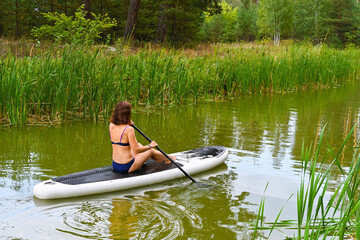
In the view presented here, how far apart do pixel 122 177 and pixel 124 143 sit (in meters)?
0.43

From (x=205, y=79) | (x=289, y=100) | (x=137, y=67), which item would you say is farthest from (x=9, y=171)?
(x=289, y=100)

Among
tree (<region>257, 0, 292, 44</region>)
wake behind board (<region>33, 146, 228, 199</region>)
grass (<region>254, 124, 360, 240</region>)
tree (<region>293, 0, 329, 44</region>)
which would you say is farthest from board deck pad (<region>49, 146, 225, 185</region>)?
tree (<region>293, 0, 329, 44</region>)

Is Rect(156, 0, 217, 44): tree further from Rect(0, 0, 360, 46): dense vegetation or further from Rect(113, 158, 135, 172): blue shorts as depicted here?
Rect(113, 158, 135, 172): blue shorts

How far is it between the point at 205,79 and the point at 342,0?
42887 millimetres

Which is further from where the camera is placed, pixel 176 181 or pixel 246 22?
pixel 246 22

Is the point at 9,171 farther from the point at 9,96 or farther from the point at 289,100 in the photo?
the point at 289,100

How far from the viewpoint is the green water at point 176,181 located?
382 centimetres

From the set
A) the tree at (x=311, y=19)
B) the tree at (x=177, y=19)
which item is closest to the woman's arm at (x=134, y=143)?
the tree at (x=177, y=19)

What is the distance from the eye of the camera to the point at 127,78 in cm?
888

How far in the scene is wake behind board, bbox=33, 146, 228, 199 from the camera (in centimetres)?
443

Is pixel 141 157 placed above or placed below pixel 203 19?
below

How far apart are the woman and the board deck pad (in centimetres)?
10

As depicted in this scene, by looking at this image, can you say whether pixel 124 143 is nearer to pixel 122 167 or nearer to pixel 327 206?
pixel 122 167

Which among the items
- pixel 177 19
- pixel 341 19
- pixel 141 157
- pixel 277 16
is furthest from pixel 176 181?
pixel 341 19
